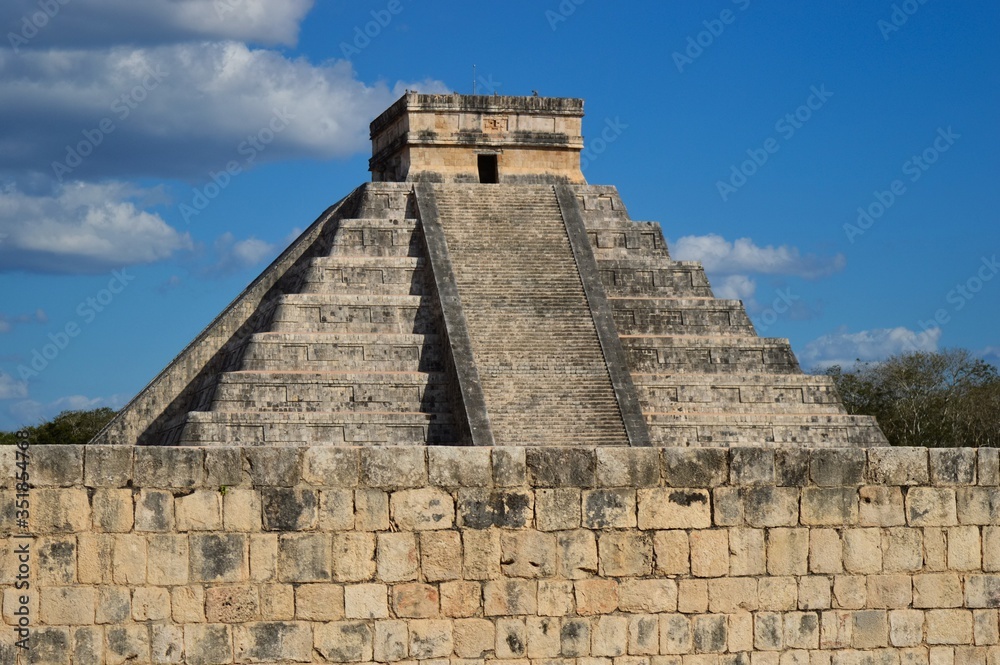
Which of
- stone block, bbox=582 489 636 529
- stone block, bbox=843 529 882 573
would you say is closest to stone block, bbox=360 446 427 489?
stone block, bbox=582 489 636 529

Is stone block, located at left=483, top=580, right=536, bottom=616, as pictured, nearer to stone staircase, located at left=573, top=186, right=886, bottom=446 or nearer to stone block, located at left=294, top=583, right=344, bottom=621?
stone block, located at left=294, top=583, right=344, bottom=621

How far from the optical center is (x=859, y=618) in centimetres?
1062

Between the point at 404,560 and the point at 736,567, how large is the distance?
230 cm

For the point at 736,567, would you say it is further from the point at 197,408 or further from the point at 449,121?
the point at 449,121

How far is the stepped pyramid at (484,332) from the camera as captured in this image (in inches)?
952

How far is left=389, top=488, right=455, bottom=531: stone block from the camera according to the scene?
995cm

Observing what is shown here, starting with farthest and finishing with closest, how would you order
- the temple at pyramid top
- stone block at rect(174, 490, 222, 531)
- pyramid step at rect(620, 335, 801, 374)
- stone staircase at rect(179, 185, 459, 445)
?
the temple at pyramid top < pyramid step at rect(620, 335, 801, 374) < stone staircase at rect(179, 185, 459, 445) < stone block at rect(174, 490, 222, 531)

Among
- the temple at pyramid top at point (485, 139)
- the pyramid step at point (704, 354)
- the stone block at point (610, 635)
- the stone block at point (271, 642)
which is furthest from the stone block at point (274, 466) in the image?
the temple at pyramid top at point (485, 139)

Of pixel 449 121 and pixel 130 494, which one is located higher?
pixel 449 121

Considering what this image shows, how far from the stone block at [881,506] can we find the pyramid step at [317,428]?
1357 cm

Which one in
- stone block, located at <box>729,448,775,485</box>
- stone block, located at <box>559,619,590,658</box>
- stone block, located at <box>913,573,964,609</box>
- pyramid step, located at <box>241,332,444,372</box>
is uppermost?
pyramid step, located at <box>241,332,444,372</box>

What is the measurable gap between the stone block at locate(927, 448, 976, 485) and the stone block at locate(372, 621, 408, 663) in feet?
12.8

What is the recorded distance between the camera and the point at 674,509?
34.0 ft

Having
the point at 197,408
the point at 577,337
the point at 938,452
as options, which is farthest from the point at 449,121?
the point at 938,452
